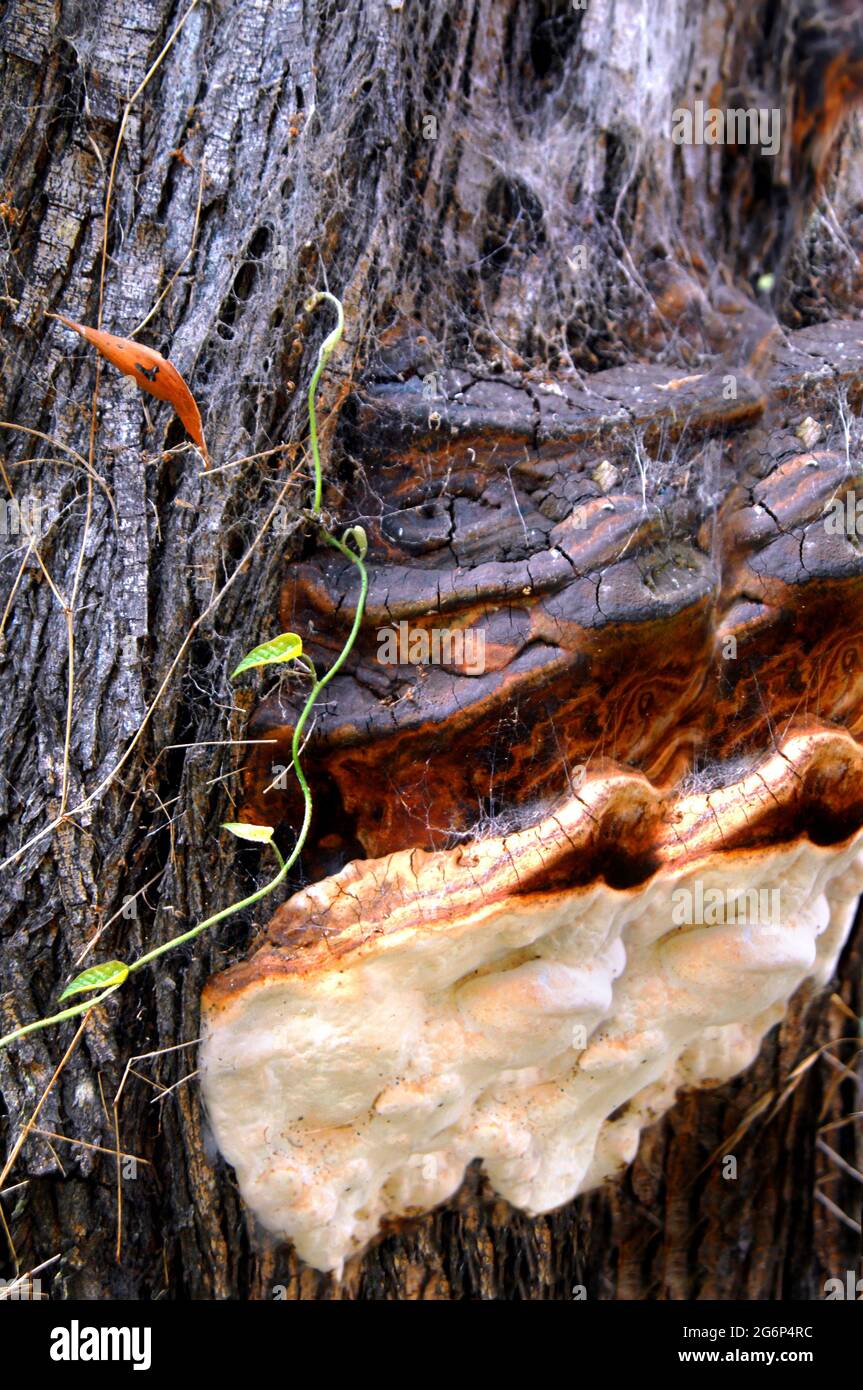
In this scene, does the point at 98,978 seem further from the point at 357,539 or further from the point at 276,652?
the point at 357,539

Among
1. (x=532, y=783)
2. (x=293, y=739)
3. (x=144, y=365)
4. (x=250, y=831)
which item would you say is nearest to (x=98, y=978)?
(x=250, y=831)

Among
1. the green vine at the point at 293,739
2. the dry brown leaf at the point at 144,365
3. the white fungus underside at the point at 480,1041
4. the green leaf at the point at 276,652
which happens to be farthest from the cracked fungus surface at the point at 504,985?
the dry brown leaf at the point at 144,365

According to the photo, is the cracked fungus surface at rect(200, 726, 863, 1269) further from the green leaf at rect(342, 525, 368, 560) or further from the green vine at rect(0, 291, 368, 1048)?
the green leaf at rect(342, 525, 368, 560)

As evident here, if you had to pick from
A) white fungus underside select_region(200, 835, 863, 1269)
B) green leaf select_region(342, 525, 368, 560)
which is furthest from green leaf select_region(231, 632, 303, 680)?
white fungus underside select_region(200, 835, 863, 1269)

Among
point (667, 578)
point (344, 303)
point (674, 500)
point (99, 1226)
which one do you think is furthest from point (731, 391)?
point (99, 1226)

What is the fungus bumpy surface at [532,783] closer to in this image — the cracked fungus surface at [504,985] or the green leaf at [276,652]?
the cracked fungus surface at [504,985]
